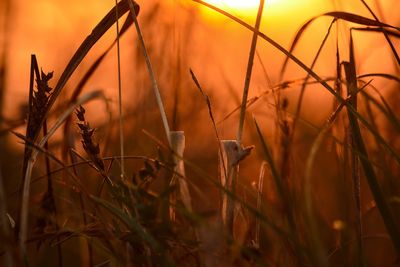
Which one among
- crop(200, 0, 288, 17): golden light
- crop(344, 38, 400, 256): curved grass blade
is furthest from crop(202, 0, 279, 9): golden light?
crop(344, 38, 400, 256): curved grass blade

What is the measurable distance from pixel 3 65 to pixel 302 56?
4.34 feet

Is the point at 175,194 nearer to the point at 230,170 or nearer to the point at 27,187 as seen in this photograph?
the point at 230,170

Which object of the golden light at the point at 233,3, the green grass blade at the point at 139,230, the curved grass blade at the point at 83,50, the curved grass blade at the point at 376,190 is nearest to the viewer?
the green grass blade at the point at 139,230

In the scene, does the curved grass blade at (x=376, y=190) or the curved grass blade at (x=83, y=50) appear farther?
the curved grass blade at (x=83, y=50)

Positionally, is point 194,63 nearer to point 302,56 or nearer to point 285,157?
point 302,56

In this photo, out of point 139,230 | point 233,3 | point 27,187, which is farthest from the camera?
point 233,3

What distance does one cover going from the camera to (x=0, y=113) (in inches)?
67.6

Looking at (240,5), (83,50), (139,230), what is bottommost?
(139,230)

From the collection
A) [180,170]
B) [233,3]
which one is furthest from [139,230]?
[233,3]

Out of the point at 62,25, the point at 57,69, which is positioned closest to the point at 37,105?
the point at 57,69

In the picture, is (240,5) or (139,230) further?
(240,5)

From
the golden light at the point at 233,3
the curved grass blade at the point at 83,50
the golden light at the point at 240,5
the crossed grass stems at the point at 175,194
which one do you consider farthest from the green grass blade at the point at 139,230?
the golden light at the point at 233,3

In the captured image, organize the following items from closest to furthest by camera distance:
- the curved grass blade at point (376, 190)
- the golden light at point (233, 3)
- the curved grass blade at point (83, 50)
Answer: the curved grass blade at point (376, 190)
the curved grass blade at point (83, 50)
the golden light at point (233, 3)

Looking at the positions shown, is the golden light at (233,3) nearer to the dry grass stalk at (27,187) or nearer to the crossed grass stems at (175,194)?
the crossed grass stems at (175,194)
